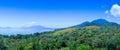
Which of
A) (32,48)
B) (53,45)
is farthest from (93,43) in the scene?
(32,48)

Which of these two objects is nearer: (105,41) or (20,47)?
(20,47)

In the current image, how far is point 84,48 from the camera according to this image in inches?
3639

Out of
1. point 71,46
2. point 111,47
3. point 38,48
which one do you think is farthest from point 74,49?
point 111,47

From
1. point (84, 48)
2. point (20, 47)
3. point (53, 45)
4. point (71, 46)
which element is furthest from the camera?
point (53, 45)

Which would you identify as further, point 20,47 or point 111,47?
point 111,47

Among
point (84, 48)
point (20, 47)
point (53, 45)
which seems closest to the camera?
point (84, 48)

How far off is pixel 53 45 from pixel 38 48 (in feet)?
29.5

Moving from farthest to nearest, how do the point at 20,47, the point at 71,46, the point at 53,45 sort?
the point at 53,45 < the point at 20,47 < the point at 71,46

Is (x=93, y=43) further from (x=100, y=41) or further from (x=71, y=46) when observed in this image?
(x=71, y=46)

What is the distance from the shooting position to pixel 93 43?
376 feet

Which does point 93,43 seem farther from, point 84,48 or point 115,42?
point 84,48

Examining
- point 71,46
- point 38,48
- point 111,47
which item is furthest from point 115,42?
point 38,48

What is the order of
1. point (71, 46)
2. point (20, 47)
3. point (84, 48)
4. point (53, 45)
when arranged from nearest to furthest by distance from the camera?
point (84, 48) → point (71, 46) → point (20, 47) → point (53, 45)

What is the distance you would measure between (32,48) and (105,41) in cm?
3217
